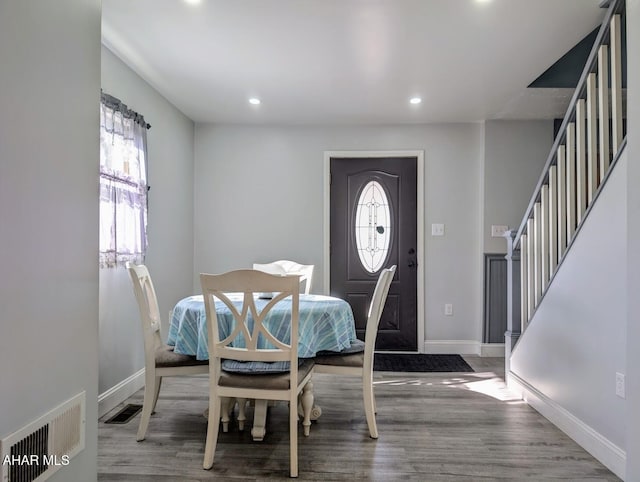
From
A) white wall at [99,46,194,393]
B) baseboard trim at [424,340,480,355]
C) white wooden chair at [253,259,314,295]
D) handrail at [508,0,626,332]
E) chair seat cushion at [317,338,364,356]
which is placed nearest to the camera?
handrail at [508,0,626,332]

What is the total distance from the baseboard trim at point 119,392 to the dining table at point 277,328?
2.27 feet

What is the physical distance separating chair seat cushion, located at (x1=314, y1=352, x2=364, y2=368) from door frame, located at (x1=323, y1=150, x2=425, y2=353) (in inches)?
81.8

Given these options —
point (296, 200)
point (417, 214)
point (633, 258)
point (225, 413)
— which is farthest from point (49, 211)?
point (417, 214)

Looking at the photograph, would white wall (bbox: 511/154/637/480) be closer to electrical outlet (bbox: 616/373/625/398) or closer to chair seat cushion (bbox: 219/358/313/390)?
electrical outlet (bbox: 616/373/625/398)

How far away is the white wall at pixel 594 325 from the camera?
2.02 meters

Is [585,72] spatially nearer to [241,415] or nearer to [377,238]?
[377,238]

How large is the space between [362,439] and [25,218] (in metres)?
1.96

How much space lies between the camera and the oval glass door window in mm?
4504

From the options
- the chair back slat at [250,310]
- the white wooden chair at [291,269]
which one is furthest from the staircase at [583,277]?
the white wooden chair at [291,269]

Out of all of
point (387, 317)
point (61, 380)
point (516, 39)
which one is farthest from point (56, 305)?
point (387, 317)

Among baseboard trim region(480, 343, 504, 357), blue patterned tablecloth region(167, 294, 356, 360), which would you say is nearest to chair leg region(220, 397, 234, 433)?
blue patterned tablecloth region(167, 294, 356, 360)

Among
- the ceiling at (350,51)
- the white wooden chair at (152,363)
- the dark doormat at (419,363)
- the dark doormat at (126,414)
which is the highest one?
the ceiling at (350,51)

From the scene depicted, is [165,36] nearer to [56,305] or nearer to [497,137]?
[56,305]

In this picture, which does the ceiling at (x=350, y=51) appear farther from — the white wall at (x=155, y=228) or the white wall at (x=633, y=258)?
the white wall at (x=633, y=258)
